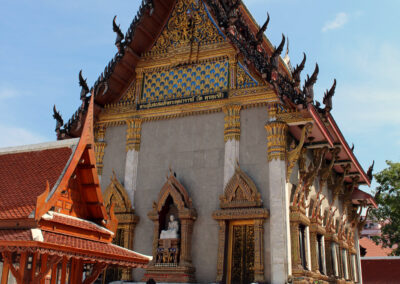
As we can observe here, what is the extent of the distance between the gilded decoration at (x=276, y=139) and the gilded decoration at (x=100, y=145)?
4267mm

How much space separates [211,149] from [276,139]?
60.3 inches

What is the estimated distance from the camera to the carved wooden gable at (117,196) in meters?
10.9

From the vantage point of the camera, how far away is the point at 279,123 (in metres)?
9.98

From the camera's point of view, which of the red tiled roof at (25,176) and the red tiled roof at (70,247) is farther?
the red tiled roof at (25,176)

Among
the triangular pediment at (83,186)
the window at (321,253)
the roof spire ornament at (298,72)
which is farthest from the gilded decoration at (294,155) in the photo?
the triangular pediment at (83,186)

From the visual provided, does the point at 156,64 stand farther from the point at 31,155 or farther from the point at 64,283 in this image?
the point at 64,283

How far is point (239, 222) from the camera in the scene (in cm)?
987

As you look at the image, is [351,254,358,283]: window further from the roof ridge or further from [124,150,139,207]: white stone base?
the roof ridge

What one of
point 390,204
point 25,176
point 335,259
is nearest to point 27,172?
point 25,176

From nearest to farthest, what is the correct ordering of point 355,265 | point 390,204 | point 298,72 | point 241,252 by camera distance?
1. point 241,252
2. point 298,72
3. point 355,265
4. point 390,204

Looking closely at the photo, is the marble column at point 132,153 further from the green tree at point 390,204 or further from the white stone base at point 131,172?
the green tree at point 390,204

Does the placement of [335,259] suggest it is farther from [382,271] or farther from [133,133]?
[382,271]

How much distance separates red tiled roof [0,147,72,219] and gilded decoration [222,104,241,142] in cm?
403

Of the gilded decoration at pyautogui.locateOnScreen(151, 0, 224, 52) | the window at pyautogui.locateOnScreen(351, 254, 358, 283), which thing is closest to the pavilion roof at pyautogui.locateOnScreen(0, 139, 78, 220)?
the gilded decoration at pyautogui.locateOnScreen(151, 0, 224, 52)
